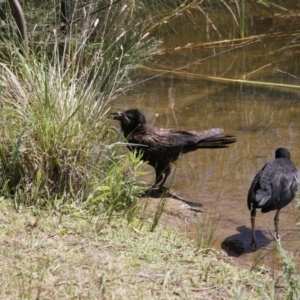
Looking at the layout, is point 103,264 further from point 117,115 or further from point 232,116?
point 232,116

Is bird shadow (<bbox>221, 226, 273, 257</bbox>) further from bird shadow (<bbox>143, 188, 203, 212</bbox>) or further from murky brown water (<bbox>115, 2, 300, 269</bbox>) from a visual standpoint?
bird shadow (<bbox>143, 188, 203, 212</bbox>)

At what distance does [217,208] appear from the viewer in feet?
21.5

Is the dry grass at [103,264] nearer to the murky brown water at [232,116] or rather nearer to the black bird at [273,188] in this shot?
the murky brown water at [232,116]

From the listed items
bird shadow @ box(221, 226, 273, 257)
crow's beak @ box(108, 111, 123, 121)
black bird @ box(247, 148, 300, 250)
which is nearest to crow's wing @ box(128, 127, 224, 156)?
crow's beak @ box(108, 111, 123, 121)

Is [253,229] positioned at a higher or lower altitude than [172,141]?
lower

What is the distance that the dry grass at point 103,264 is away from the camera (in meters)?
4.27

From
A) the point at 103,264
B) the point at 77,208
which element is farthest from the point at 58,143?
the point at 103,264

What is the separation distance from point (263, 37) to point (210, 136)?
17.9ft

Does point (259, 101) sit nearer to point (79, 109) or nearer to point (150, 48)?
point (150, 48)

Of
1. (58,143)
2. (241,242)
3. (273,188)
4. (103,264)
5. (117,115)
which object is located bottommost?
(241,242)

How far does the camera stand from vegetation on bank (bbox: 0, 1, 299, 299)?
4.38 m

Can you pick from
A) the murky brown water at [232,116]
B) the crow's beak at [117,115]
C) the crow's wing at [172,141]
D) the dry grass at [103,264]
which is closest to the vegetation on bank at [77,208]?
the dry grass at [103,264]

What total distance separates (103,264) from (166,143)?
2.43m

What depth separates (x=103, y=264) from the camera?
4.62 meters
